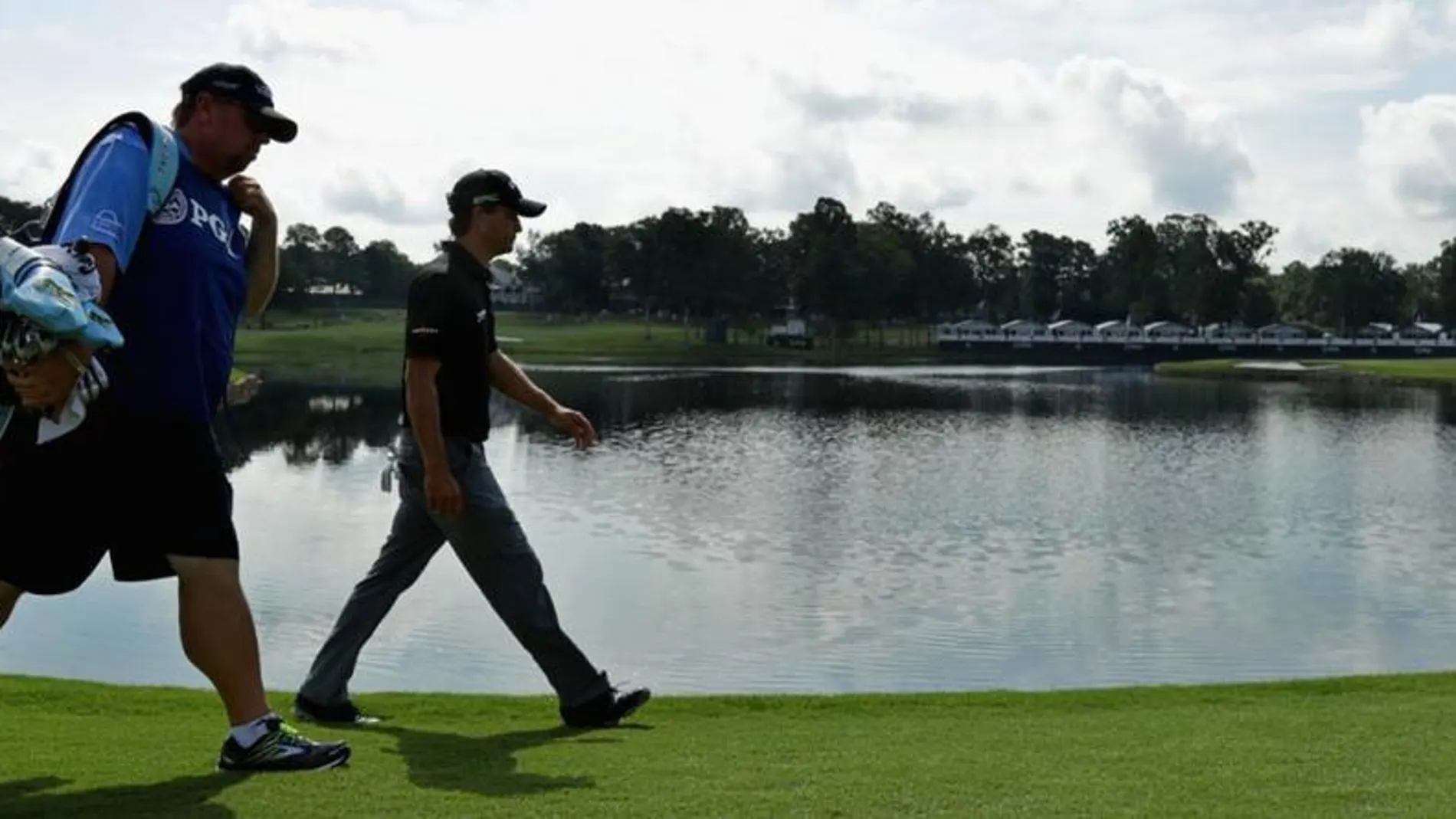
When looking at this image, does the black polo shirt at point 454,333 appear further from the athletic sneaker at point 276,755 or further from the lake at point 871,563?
the lake at point 871,563

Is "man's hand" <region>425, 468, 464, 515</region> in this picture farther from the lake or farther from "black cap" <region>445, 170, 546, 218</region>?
the lake

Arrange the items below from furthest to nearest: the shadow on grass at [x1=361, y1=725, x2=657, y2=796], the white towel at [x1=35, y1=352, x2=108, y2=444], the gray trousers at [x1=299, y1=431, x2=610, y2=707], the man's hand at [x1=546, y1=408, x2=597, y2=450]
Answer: the man's hand at [x1=546, y1=408, x2=597, y2=450] → the gray trousers at [x1=299, y1=431, x2=610, y2=707] → the shadow on grass at [x1=361, y1=725, x2=657, y2=796] → the white towel at [x1=35, y1=352, x2=108, y2=444]

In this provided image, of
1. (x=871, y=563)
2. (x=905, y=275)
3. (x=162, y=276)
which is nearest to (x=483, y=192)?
(x=162, y=276)

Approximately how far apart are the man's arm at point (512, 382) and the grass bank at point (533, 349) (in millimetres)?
71698

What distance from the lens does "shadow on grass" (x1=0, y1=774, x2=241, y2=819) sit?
4738 mm

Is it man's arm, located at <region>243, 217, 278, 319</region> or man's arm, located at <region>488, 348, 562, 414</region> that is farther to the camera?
man's arm, located at <region>488, 348, 562, 414</region>

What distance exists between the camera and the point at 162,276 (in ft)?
16.9

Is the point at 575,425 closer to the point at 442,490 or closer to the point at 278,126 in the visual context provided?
the point at 442,490

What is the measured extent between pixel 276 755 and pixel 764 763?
161cm

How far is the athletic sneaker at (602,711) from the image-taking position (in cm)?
715

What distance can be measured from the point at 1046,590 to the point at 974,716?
1104 cm

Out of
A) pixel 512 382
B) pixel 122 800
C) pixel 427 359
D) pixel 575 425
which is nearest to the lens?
pixel 122 800

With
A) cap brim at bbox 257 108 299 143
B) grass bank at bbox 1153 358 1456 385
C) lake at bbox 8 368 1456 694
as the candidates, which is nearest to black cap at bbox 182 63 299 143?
cap brim at bbox 257 108 299 143

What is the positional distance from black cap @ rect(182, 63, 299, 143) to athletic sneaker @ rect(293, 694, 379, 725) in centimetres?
288
